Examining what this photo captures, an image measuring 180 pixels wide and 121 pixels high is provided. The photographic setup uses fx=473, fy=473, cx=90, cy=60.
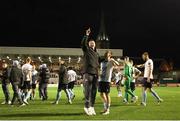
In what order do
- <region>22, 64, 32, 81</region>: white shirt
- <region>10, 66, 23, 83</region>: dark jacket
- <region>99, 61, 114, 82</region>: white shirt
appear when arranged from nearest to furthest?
<region>99, 61, 114, 82</region>: white shirt, <region>10, 66, 23, 83</region>: dark jacket, <region>22, 64, 32, 81</region>: white shirt

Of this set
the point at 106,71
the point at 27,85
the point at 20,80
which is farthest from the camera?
the point at 27,85

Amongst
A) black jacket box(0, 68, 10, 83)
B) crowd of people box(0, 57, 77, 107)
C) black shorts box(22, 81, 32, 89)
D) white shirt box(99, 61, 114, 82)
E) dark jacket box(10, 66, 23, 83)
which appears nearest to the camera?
white shirt box(99, 61, 114, 82)

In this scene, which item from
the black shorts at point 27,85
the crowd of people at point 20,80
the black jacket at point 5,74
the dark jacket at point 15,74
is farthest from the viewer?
Answer: the black shorts at point 27,85

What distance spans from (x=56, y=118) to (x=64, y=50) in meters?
88.6

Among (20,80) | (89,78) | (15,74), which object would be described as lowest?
(89,78)

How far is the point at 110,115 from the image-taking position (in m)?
15.0

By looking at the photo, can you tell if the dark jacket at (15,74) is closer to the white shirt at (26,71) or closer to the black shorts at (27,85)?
the white shirt at (26,71)

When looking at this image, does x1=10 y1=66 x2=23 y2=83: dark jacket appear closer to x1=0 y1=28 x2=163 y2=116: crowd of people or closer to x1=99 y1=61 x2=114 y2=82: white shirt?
x1=0 y1=28 x2=163 y2=116: crowd of people

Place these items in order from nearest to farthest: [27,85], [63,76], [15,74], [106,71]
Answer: [106,71] → [15,74] → [27,85] → [63,76]

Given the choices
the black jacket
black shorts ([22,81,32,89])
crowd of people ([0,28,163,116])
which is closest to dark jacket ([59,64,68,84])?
crowd of people ([0,28,163,116])

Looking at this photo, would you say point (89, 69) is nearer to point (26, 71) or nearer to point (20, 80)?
point (20, 80)

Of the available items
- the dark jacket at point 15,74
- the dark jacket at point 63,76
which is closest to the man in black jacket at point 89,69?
the dark jacket at point 15,74

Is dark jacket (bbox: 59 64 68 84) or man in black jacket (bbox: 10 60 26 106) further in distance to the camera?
dark jacket (bbox: 59 64 68 84)

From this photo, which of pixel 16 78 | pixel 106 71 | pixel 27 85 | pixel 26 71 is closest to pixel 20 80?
pixel 16 78
